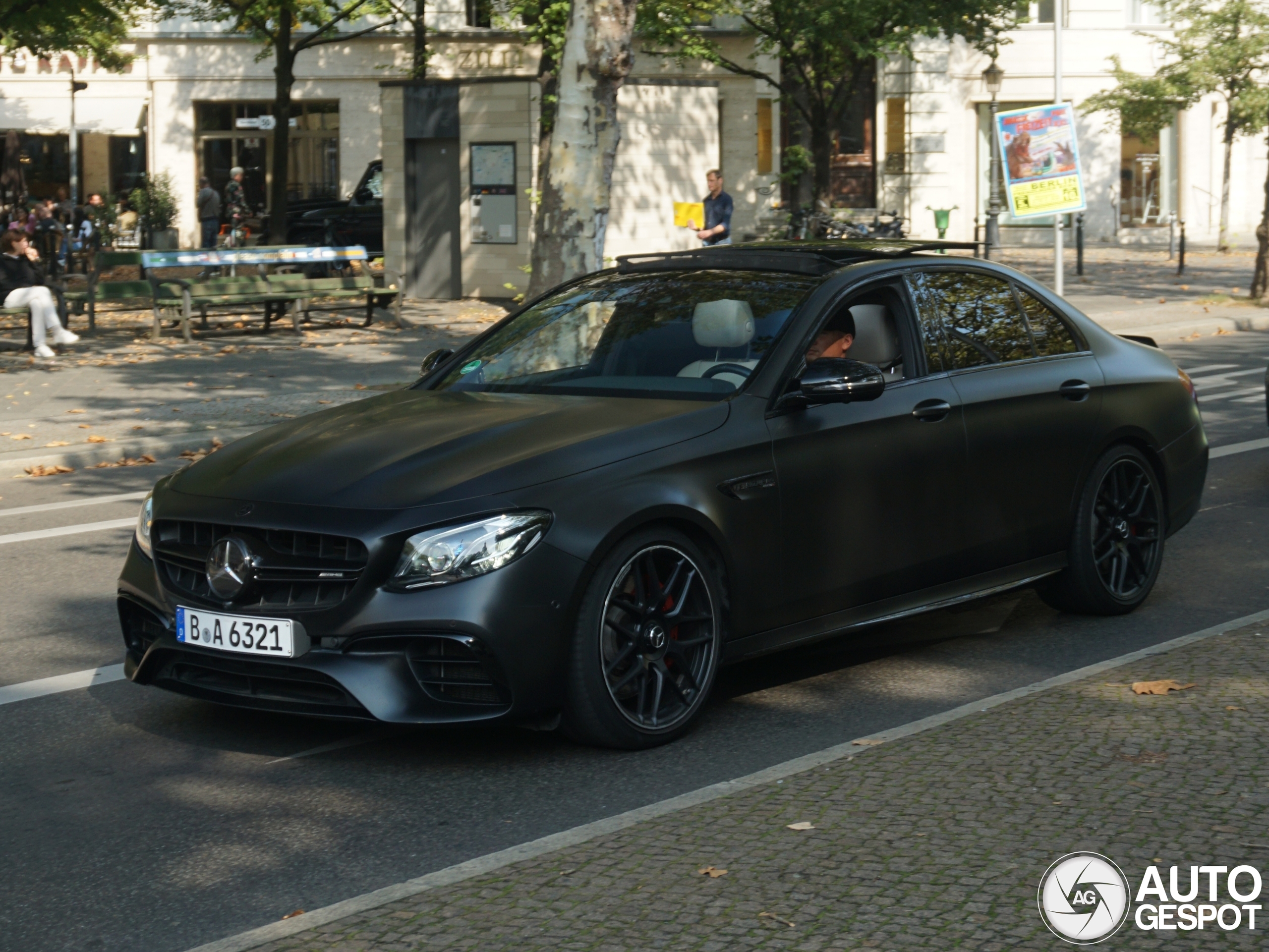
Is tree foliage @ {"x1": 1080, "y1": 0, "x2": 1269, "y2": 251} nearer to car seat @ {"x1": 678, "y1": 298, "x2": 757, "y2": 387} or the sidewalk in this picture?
the sidewalk

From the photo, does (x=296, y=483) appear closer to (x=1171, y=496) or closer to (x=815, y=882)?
(x=815, y=882)

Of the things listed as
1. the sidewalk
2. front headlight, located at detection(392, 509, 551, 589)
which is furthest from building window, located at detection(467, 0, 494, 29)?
front headlight, located at detection(392, 509, 551, 589)

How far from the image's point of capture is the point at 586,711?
5.13m

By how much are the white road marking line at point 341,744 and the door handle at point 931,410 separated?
226 centimetres

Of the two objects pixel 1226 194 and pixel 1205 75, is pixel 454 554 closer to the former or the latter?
pixel 1205 75

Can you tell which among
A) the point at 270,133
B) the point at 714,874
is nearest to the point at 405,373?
the point at 714,874

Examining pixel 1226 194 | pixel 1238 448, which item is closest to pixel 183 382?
pixel 1238 448

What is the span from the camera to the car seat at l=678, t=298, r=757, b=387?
5895mm

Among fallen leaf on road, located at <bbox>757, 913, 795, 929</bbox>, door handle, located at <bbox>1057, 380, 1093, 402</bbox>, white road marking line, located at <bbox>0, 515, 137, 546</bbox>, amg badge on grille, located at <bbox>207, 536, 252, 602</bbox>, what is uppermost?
door handle, located at <bbox>1057, 380, 1093, 402</bbox>

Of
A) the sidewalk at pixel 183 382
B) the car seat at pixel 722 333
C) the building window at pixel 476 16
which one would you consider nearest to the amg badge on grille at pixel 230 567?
the car seat at pixel 722 333

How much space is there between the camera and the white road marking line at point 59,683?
20.5 feet

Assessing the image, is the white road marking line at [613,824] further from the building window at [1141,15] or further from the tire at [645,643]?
the building window at [1141,15]

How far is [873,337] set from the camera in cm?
636

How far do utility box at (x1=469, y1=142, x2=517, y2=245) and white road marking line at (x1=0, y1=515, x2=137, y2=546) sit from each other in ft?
57.7
